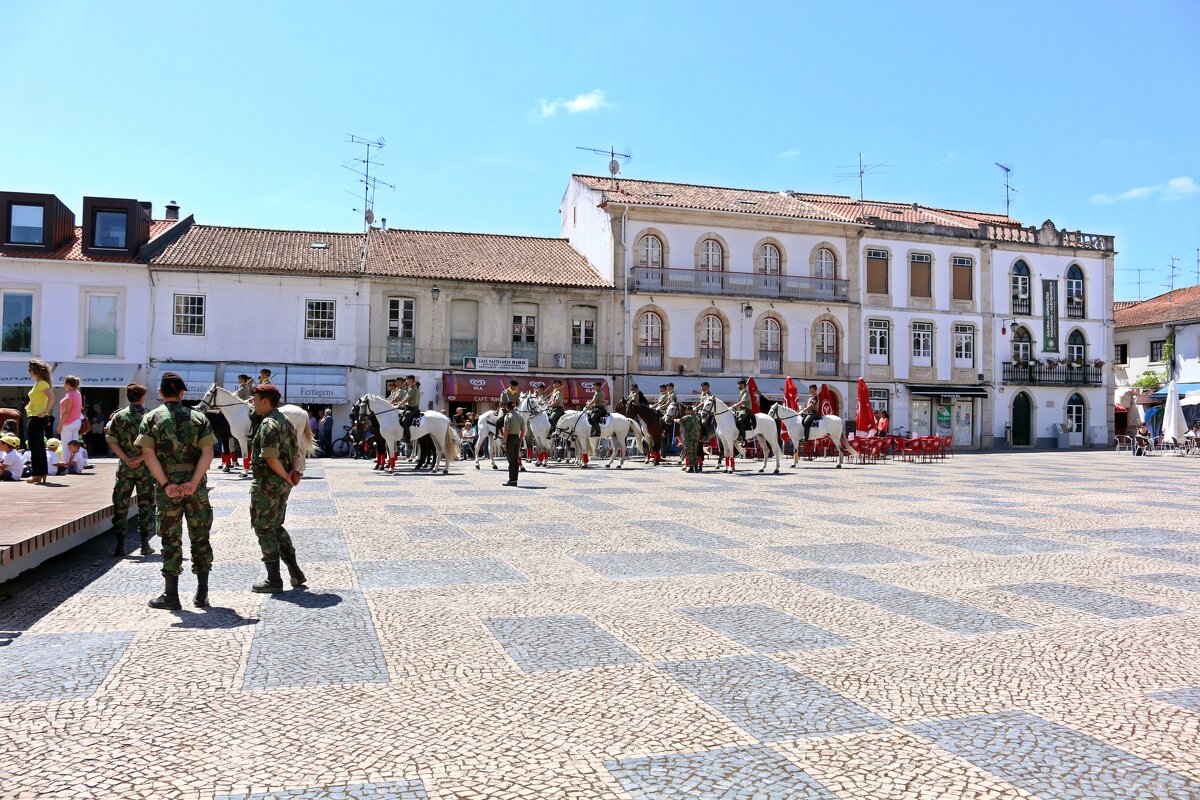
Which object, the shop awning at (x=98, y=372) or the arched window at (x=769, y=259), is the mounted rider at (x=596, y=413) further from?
the arched window at (x=769, y=259)

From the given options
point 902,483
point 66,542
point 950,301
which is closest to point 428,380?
point 902,483

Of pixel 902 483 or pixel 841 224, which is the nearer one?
pixel 902 483

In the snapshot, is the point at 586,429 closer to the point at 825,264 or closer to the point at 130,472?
the point at 130,472

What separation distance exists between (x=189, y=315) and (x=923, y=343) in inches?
1191

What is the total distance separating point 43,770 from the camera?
3451 mm

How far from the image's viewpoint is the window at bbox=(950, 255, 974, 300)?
1597 inches

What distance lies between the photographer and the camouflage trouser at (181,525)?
620cm

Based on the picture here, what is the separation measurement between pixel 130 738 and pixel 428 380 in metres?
29.8

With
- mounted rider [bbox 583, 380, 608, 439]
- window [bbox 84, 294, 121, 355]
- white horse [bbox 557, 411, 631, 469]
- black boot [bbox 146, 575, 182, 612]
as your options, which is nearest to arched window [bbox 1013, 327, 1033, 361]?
white horse [bbox 557, 411, 631, 469]

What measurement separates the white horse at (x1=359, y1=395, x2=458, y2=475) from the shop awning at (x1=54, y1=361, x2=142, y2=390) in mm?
15181

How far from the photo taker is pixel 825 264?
3897 centimetres

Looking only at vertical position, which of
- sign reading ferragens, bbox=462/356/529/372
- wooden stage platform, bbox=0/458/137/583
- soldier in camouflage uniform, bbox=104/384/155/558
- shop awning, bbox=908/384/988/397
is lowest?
wooden stage platform, bbox=0/458/137/583

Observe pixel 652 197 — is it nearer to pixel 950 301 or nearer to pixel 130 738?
pixel 950 301

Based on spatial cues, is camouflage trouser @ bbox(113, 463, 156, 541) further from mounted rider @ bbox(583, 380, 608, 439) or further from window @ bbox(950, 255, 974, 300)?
window @ bbox(950, 255, 974, 300)
